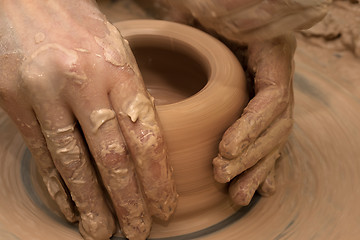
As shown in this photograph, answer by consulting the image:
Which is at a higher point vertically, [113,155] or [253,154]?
[113,155]

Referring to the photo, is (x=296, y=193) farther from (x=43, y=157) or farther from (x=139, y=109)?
(x=43, y=157)

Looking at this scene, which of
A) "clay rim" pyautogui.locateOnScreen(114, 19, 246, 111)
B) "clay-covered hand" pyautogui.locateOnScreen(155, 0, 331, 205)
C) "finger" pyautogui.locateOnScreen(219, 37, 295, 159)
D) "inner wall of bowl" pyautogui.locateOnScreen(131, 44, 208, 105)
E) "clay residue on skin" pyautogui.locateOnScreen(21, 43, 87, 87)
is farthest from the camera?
"inner wall of bowl" pyautogui.locateOnScreen(131, 44, 208, 105)

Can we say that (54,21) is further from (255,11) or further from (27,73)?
(255,11)

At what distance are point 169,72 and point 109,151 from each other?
65 centimetres

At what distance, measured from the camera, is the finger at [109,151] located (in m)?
1.04

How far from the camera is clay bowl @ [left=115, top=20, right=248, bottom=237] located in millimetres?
1190

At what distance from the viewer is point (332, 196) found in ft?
4.36

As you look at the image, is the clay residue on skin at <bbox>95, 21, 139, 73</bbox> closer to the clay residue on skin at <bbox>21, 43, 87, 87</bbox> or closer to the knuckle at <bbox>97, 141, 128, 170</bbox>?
the clay residue on skin at <bbox>21, 43, 87, 87</bbox>

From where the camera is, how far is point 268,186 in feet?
4.34

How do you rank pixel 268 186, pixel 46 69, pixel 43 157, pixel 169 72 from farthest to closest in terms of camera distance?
pixel 169 72 < pixel 268 186 < pixel 43 157 < pixel 46 69

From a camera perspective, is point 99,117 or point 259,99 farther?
point 259,99

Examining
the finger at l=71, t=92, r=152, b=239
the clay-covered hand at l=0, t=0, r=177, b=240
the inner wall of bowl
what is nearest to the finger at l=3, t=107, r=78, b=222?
the clay-covered hand at l=0, t=0, r=177, b=240

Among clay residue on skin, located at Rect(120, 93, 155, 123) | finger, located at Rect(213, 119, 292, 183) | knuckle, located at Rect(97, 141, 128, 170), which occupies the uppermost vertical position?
clay residue on skin, located at Rect(120, 93, 155, 123)

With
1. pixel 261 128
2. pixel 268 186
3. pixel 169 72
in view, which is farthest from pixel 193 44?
pixel 268 186
